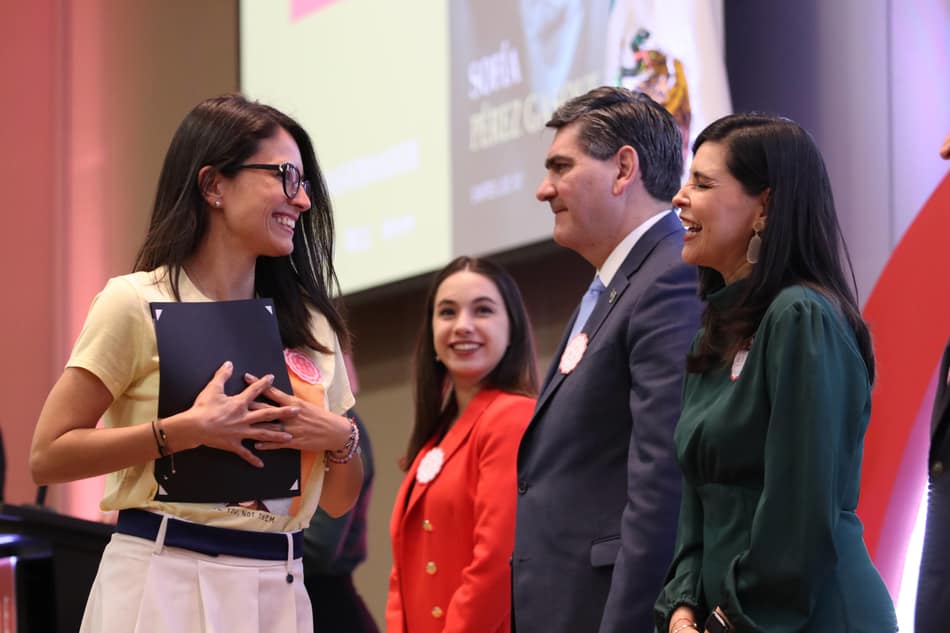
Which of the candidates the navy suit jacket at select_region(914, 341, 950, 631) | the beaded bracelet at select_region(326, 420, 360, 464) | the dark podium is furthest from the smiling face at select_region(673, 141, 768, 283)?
the dark podium

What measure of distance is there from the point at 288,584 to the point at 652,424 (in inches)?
27.4

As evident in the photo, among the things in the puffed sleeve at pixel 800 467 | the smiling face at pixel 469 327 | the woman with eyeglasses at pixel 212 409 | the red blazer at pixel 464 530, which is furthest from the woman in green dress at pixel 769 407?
the smiling face at pixel 469 327

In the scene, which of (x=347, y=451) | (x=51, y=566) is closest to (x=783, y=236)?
(x=347, y=451)

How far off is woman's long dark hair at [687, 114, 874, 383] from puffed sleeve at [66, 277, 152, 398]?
0.92 meters

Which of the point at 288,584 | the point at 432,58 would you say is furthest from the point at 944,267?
the point at 432,58

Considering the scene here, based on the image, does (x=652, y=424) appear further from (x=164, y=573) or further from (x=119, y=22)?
(x=119, y=22)

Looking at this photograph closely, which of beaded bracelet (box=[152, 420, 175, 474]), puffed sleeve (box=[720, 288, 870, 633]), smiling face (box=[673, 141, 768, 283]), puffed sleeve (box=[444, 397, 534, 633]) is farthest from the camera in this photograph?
puffed sleeve (box=[444, 397, 534, 633])

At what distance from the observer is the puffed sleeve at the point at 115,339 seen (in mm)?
2215

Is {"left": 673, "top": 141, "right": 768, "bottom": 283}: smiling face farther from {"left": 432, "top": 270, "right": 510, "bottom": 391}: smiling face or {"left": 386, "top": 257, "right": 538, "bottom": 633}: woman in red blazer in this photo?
{"left": 432, "top": 270, "right": 510, "bottom": 391}: smiling face

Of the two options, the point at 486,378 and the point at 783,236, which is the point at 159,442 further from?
the point at 486,378

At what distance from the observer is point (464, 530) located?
3.29 meters

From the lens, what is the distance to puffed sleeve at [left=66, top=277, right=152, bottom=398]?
2.21 m

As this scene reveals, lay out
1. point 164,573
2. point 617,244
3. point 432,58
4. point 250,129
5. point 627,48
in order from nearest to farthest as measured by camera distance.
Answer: point 164,573 → point 250,129 → point 617,244 → point 627,48 → point 432,58

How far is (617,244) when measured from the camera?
287cm
